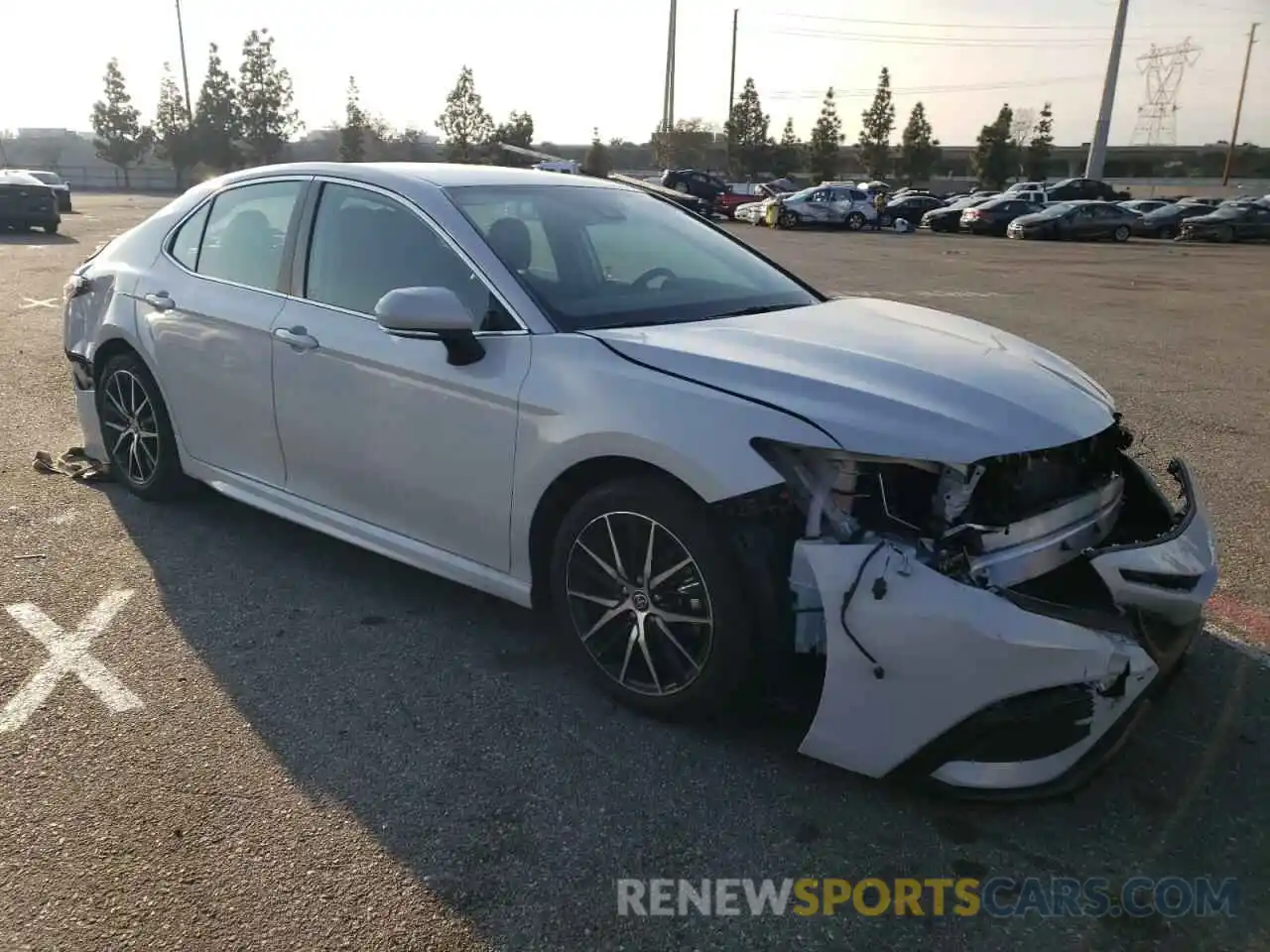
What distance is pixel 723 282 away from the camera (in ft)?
13.2

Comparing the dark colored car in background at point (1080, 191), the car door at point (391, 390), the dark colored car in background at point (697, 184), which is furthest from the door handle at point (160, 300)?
the dark colored car in background at point (1080, 191)

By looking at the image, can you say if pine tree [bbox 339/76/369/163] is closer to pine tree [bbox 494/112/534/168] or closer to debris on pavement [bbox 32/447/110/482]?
pine tree [bbox 494/112/534/168]

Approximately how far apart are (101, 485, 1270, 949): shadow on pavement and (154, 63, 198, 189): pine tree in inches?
3057

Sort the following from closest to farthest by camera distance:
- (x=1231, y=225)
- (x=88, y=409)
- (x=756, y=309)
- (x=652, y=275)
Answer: (x=756, y=309)
(x=652, y=275)
(x=88, y=409)
(x=1231, y=225)

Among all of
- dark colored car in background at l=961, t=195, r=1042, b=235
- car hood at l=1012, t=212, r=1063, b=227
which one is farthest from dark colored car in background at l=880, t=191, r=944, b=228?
car hood at l=1012, t=212, r=1063, b=227

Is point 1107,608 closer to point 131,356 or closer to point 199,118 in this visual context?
point 131,356

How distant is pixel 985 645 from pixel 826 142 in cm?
8128

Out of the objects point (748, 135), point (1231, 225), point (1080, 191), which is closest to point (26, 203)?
point (1231, 225)

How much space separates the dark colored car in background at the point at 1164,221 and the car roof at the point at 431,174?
3697 cm

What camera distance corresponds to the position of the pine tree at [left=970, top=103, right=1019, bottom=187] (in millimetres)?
72938

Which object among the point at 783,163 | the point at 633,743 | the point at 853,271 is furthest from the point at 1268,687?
the point at 783,163

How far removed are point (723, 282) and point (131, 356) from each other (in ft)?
9.31

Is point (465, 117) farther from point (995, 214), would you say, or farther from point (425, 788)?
point (425, 788)

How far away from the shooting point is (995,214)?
3759cm
